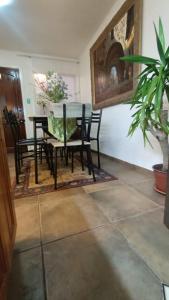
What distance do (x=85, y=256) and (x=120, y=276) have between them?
0.69 ft

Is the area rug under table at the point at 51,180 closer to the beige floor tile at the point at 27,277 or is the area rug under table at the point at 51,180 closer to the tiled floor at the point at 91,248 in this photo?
the tiled floor at the point at 91,248

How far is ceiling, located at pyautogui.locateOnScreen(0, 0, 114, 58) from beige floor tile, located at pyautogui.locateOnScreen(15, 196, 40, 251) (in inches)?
115

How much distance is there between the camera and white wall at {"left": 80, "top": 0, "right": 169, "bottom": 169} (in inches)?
69.9

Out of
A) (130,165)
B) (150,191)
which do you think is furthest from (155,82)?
(130,165)

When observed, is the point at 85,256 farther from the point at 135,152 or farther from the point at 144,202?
the point at 135,152

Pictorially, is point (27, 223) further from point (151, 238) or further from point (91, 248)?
point (151, 238)

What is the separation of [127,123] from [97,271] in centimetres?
207

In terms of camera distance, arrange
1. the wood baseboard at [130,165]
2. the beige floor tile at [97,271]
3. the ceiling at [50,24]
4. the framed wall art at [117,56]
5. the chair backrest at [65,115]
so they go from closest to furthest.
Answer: the beige floor tile at [97,271], the chair backrest at [65,115], the framed wall art at [117,56], the wood baseboard at [130,165], the ceiling at [50,24]

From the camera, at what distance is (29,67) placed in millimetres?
4004

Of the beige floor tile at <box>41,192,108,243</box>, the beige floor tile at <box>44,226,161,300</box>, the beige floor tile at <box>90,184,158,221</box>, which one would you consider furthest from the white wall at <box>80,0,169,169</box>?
the beige floor tile at <box>44,226,161,300</box>

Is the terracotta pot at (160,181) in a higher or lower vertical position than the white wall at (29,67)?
lower

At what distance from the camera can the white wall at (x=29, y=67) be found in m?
3.86

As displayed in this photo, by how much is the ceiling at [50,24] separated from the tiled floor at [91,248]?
115 inches

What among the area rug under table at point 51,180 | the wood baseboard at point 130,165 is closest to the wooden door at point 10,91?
the area rug under table at point 51,180
